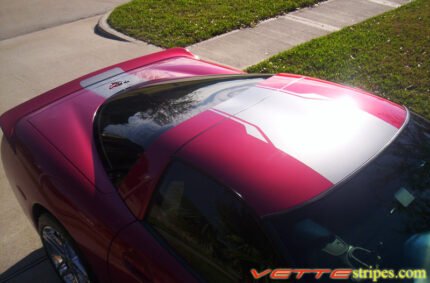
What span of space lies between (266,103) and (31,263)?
2205 mm

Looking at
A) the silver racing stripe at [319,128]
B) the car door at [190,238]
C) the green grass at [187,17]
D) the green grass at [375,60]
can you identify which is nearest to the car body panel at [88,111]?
the car door at [190,238]

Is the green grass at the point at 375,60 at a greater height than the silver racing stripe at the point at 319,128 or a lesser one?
lesser

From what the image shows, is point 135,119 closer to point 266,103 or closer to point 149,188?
point 149,188

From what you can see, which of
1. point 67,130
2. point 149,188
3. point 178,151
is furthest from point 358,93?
point 67,130

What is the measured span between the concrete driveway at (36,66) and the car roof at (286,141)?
6.34 feet

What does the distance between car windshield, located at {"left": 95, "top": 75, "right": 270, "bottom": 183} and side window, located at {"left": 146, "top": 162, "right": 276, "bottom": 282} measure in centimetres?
35

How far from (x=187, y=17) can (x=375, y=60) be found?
11.7 feet

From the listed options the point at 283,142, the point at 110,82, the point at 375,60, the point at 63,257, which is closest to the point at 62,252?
the point at 63,257

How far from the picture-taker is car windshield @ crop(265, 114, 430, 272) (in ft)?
6.11

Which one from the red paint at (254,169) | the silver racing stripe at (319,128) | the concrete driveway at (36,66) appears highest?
the silver racing stripe at (319,128)

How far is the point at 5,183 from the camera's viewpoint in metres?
4.20

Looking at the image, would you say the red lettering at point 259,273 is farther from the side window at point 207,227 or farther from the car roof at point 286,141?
the car roof at point 286,141

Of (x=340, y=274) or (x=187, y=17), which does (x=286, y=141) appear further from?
(x=187, y=17)

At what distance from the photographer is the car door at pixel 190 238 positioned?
→ 194cm
